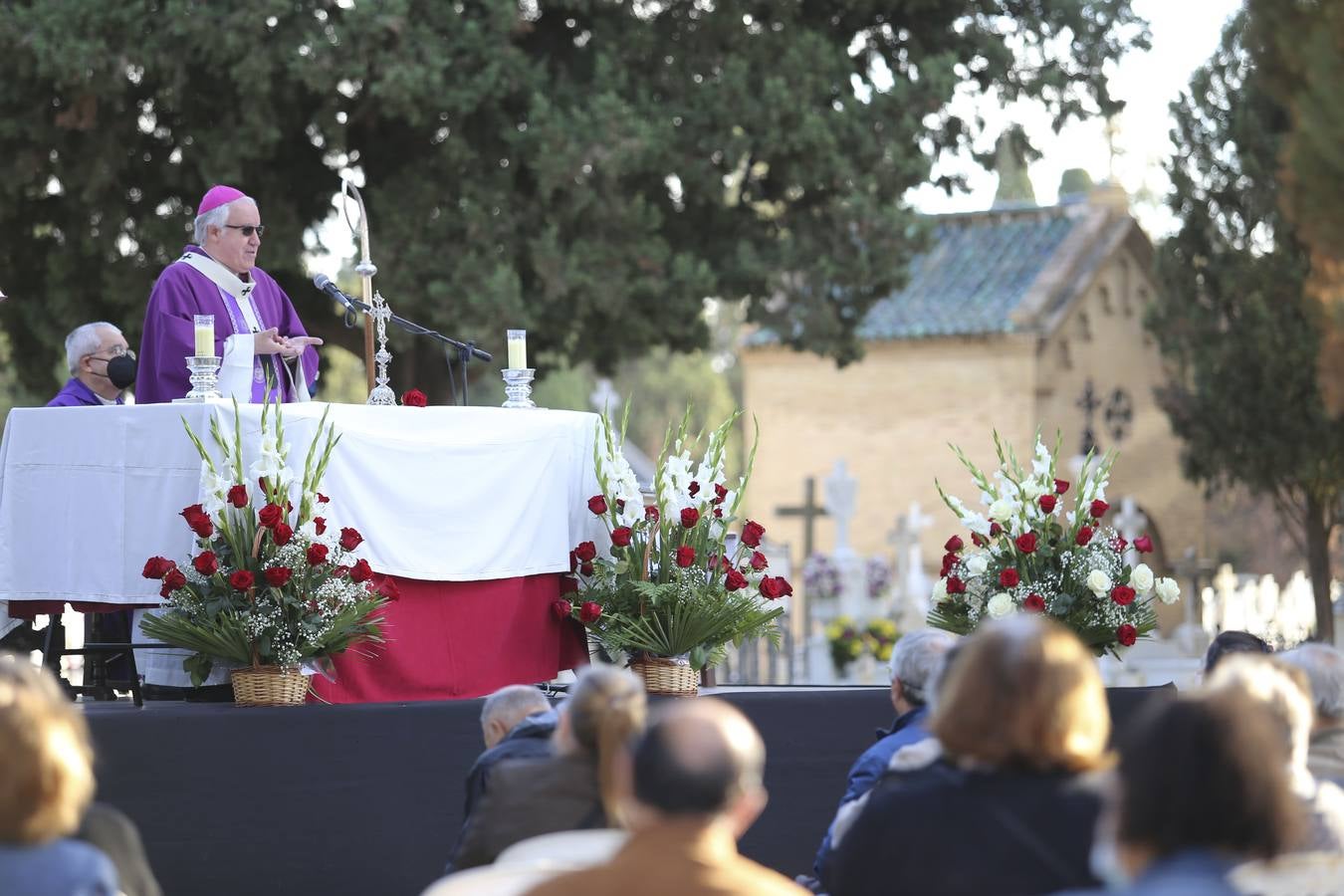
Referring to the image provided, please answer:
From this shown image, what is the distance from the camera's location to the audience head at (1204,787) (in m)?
3.05

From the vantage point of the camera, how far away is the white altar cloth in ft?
23.4

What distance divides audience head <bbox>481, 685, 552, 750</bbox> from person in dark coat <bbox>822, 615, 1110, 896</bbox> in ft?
5.59

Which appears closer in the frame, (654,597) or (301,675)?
(301,675)

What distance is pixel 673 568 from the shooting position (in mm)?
7621

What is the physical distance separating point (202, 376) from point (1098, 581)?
11.5 ft

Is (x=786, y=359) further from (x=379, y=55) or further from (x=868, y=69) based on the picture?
(x=379, y=55)

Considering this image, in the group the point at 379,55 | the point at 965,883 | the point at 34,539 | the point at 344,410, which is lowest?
the point at 965,883

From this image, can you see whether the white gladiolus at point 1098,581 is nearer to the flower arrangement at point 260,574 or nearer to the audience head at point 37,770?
the flower arrangement at point 260,574

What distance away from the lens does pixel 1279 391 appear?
2106 cm

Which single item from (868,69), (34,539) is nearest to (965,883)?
(34,539)

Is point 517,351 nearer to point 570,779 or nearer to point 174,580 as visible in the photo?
point 174,580

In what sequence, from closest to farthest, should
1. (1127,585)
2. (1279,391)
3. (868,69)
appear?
(1127,585), (868,69), (1279,391)

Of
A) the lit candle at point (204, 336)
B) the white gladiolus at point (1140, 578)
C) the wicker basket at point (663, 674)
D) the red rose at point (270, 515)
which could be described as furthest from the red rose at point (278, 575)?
the white gladiolus at point (1140, 578)

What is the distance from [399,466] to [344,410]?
0.29 m
